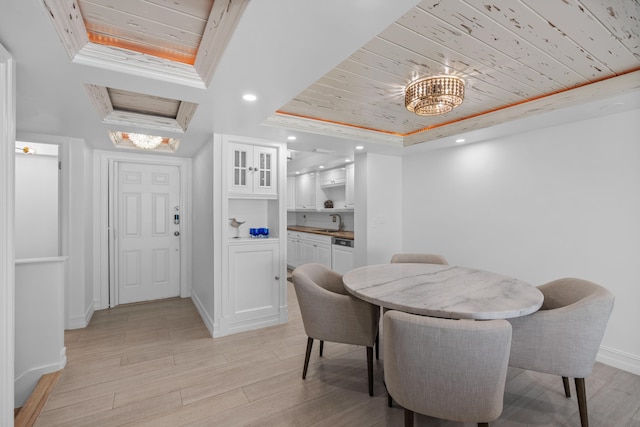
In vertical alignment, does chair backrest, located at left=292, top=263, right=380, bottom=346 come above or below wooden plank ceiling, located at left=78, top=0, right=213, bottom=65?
below

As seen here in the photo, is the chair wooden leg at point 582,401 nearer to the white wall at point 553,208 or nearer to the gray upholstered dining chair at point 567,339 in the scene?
the gray upholstered dining chair at point 567,339

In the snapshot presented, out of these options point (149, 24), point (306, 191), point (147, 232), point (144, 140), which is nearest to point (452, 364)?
point (149, 24)

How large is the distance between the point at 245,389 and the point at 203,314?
1.68 m

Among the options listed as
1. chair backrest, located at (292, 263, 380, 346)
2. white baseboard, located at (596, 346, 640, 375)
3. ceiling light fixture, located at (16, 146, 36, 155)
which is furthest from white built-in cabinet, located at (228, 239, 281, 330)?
white baseboard, located at (596, 346, 640, 375)

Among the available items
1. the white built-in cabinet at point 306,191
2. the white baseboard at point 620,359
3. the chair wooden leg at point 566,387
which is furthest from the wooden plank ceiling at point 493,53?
the white built-in cabinet at point 306,191

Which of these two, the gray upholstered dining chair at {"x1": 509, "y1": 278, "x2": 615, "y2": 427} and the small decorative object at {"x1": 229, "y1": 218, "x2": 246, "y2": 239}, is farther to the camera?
Answer: the small decorative object at {"x1": 229, "y1": 218, "x2": 246, "y2": 239}

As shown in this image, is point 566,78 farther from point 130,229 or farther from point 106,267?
point 106,267

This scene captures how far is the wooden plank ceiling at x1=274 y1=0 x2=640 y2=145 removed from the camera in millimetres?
1495

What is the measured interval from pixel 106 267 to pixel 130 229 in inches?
23.3

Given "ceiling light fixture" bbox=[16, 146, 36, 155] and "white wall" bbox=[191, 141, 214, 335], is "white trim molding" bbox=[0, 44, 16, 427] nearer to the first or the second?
"white wall" bbox=[191, 141, 214, 335]

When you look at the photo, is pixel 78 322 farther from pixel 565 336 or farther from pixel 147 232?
pixel 565 336

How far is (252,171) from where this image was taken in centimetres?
337

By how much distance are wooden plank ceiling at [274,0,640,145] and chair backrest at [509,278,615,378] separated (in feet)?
5.10

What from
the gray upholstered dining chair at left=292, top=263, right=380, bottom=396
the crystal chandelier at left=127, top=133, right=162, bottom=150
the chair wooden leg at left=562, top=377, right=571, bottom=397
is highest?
the crystal chandelier at left=127, top=133, right=162, bottom=150
